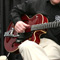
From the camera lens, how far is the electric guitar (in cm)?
144

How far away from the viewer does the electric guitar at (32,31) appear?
56.5 inches

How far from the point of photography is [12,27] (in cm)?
187

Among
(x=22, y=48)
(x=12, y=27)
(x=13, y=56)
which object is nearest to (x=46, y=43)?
(x=22, y=48)

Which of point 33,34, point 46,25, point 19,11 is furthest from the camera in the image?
point 19,11

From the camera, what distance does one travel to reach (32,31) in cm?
158

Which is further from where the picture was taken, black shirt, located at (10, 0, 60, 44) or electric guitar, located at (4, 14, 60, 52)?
black shirt, located at (10, 0, 60, 44)

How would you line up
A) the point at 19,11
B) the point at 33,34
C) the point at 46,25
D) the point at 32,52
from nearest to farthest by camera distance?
1. the point at 32,52
2. the point at 46,25
3. the point at 33,34
4. the point at 19,11

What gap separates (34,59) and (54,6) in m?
0.63

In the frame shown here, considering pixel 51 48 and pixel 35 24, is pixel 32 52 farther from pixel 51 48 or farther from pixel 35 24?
pixel 35 24

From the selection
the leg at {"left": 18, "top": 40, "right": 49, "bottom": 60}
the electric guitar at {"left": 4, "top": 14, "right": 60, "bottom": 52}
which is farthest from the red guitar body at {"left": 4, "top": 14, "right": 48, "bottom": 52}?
the leg at {"left": 18, "top": 40, "right": 49, "bottom": 60}

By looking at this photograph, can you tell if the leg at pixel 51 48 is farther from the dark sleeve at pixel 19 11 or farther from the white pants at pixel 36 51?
the dark sleeve at pixel 19 11

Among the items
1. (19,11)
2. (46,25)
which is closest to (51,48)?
(46,25)

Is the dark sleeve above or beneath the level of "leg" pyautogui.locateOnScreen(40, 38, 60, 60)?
above

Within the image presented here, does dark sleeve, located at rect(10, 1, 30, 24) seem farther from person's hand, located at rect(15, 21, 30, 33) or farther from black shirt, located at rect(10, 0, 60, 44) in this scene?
person's hand, located at rect(15, 21, 30, 33)
